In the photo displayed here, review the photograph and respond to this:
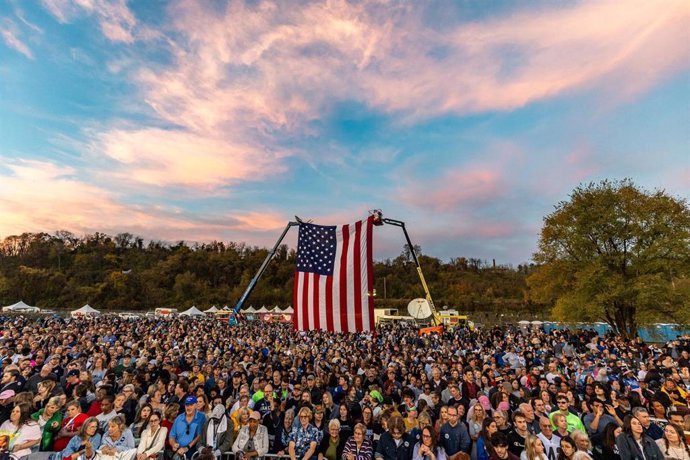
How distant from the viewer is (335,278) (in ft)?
36.0

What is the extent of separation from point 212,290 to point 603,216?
270 ft

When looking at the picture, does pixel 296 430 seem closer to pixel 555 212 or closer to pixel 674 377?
pixel 674 377

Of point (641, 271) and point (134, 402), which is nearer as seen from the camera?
point (134, 402)

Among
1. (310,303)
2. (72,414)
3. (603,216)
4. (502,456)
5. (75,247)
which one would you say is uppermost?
(75,247)

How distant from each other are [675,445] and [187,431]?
24.8 feet

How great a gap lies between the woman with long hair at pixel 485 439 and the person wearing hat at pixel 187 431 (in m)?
4.58

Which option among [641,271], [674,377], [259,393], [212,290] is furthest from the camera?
[212,290]

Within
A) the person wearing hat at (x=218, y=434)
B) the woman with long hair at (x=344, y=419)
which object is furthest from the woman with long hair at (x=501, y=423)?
the person wearing hat at (x=218, y=434)

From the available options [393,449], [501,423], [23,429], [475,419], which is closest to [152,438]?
[23,429]

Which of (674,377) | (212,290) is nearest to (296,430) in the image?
(674,377)

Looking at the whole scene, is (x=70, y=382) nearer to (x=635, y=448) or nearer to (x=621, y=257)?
(x=635, y=448)

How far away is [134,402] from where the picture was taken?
6938mm

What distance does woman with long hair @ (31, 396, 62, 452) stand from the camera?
535 cm

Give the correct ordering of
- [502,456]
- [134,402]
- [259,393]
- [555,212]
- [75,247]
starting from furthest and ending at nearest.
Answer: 1. [75,247]
2. [555,212]
3. [259,393]
4. [134,402]
5. [502,456]
